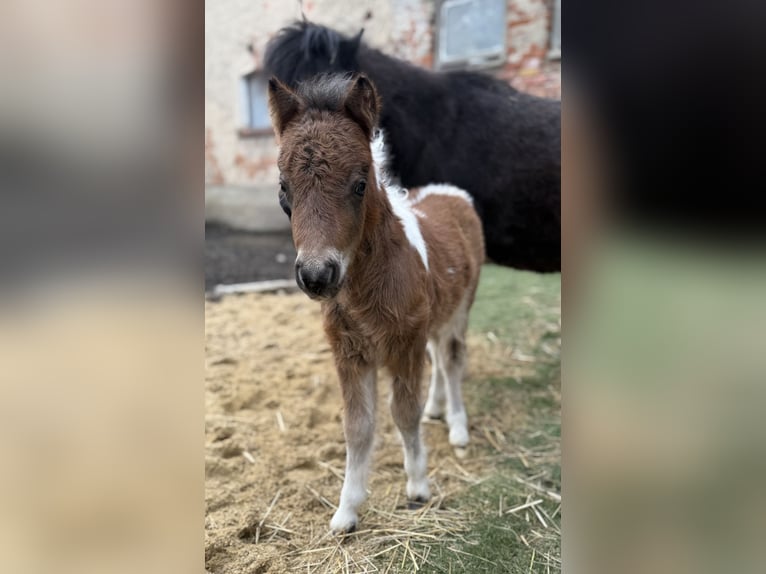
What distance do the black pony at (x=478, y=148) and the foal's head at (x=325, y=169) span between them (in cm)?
173

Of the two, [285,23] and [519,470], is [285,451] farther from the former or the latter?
[285,23]

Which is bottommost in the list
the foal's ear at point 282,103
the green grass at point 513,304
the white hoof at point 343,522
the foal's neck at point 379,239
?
the white hoof at point 343,522

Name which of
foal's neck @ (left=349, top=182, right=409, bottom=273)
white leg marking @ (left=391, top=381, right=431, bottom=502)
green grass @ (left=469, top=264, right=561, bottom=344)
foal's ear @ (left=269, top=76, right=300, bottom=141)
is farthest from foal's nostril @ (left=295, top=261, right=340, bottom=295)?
green grass @ (left=469, top=264, right=561, bottom=344)

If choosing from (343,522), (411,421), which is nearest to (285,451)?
(343,522)

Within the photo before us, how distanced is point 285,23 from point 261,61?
694 millimetres

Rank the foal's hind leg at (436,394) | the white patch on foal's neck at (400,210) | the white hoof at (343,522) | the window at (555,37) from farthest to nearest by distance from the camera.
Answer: the window at (555,37), the foal's hind leg at (436,394), the white patch on foal's neck at (400,210), the white hoof at (343,522)

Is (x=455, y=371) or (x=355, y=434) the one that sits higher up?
(x=455, y=371)

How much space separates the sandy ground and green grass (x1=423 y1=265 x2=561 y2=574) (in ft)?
0.46

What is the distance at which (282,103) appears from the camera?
2.08 meters

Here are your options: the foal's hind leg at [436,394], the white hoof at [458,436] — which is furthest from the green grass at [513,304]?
the white hoof at [458,436]

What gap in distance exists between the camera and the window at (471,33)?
6.79 meters

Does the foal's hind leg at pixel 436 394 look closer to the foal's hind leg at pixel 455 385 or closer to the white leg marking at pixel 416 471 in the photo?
the foal's hind leg at pixel 455 385
